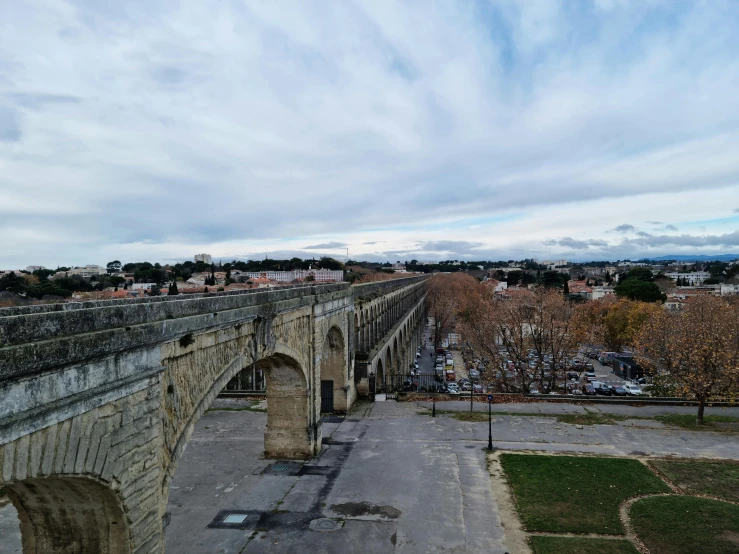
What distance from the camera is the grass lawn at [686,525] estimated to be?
10.8 meters

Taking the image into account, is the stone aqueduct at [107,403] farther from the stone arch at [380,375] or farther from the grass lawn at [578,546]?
the stone arch at [380,375]

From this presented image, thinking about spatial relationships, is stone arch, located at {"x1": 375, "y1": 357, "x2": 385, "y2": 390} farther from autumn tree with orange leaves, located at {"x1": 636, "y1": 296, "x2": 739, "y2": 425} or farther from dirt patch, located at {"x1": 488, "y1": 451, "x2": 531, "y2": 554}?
dirt patch, located at {"x1": 488, "y1": 451, "x2": 531, "y2": 554}

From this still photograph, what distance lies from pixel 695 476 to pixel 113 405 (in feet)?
53.9

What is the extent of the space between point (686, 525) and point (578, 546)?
10.3 feet

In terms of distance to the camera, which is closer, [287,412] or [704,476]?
[704,476]

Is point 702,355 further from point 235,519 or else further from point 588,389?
point 235,519

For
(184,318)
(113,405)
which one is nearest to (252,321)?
(184,318)

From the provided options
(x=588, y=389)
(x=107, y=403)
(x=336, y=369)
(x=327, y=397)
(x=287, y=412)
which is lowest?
(x=588, y=389)

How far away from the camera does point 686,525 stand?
1176 centimetres

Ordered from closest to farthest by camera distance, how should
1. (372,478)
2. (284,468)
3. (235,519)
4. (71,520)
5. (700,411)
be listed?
1. (71,520)
2. (235,519)
3. (372,478)
4. (284,468)
5. (700,411)

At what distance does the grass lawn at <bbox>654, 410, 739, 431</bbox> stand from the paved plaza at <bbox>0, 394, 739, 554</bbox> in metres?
0.69

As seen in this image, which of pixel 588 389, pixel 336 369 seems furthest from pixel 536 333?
pixel 336 369

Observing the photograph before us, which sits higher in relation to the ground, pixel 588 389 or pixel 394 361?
pixel 394 361

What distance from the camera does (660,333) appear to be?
80.8 ft
